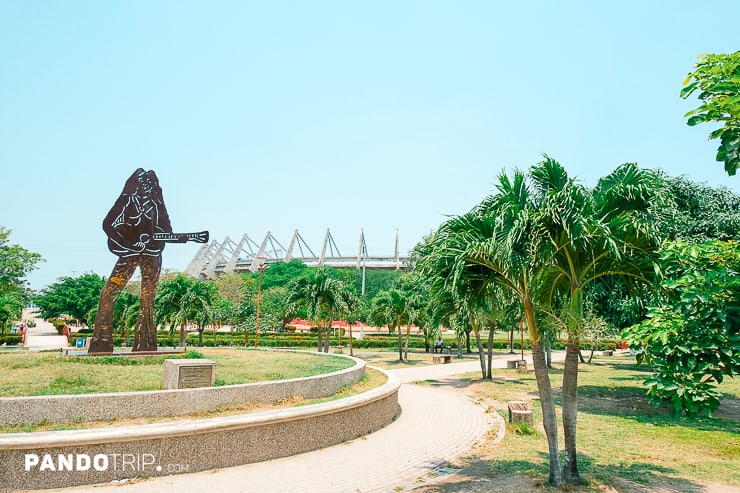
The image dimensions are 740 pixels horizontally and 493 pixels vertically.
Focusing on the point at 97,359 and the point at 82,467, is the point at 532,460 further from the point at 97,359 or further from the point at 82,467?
the point at 97,359

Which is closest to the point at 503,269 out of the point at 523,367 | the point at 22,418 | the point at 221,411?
the point at 221,411

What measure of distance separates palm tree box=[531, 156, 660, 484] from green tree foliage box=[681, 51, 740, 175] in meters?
1.55

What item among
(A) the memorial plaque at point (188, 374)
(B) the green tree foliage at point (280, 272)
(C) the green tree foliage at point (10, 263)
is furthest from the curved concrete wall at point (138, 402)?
(B) the green tree foliage at point (280, 272)

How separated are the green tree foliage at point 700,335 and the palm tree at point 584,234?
1.18 metres

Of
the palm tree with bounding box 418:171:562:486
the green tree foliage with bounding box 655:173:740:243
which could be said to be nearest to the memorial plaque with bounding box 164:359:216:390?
the palm tree with bounding box 418:171:562:486

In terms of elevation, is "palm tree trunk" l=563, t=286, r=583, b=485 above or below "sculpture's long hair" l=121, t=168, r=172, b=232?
below

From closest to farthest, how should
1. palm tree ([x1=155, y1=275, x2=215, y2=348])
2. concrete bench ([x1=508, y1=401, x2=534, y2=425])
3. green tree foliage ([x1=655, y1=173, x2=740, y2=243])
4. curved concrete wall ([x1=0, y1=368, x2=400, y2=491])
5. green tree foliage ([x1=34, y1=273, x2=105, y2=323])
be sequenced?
curved concrete wall ([x1=0, y1=368, x2=400, y2=491]), concrete bench ([x1=508, y1=401, x2=534, y2=425]), green tree foliage ([x1=655, y1=173, x2=740, y2=243]), palm tree ([x1=155, y1=275, x2=215, y2=348]), green tree foliage ([x1=34, y1=273, x2=105, y2=323])

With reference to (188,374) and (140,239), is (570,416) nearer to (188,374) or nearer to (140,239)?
(188,374)

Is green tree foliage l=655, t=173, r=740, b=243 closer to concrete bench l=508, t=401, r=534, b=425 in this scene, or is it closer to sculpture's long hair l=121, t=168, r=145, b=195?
concrete bench l=508, t=401, r=534, b=425

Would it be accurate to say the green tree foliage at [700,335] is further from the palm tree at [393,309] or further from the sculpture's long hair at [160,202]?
the palm tree at [393,309]

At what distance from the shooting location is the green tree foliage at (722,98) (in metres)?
4.94

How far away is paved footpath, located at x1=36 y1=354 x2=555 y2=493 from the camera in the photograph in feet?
22.4

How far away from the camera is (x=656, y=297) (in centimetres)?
678

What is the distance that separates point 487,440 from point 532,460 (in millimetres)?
1852
